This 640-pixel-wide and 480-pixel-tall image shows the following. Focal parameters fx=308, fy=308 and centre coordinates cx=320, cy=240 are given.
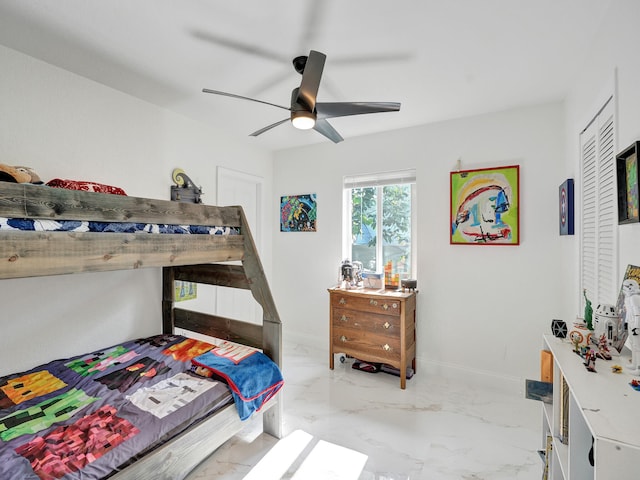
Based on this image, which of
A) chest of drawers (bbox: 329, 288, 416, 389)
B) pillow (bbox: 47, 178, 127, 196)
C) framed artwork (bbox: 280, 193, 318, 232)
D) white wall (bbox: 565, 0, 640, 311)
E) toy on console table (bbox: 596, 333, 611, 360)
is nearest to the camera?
toy on console table (bbox: 596, 333, 611, 360)

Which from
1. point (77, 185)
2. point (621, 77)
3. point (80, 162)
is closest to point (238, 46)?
point (77, 185)

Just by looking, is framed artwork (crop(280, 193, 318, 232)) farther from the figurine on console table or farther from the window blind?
the figurine on console table

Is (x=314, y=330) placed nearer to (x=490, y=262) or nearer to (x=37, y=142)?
(x=490, y=262)

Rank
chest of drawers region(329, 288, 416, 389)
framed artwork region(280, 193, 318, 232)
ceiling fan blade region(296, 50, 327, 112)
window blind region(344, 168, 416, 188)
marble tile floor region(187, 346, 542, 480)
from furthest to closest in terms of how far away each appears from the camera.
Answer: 1. framed artwork region(280, 193, 318, 232)
2. window blind region(344, 168, 416, 188)
3. chest of drawers region(329, 288, 416, 389)
4. marble tile floor region(187, 346, 542, 480)
5. ceiling fan blade region(296, 50, 327, 112)

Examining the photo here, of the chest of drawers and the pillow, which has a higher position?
the pillow

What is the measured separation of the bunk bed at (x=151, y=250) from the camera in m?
1.25

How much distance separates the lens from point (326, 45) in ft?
5.96

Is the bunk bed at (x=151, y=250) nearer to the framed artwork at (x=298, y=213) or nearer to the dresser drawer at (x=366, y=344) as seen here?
the dresser drawer at (x=366, y=344)

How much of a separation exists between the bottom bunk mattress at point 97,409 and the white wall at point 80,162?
0.78 feet

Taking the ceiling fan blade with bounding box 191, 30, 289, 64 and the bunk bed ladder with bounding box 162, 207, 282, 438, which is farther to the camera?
the bunk bed ladder with bounding box 162, 207, 282, 438

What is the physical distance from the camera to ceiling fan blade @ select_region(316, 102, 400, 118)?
1.88 m

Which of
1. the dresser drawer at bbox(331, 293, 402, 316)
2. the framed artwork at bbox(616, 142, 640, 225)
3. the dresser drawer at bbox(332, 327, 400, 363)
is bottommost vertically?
the dresser drawer at bbox(332, 327, 400, 363)

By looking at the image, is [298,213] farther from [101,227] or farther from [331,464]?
[331,464]

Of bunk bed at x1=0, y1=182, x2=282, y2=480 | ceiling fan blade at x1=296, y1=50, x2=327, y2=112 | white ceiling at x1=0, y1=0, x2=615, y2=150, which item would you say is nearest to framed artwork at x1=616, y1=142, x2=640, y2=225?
white ceiling at x1=0, y1=0, x2=615, y2=150
